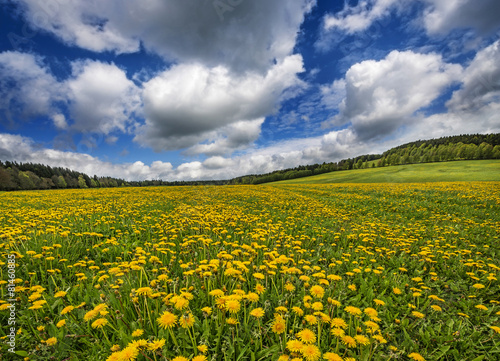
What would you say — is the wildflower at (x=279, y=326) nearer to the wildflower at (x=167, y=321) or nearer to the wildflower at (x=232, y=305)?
the wildflower at (x=232, y=305)

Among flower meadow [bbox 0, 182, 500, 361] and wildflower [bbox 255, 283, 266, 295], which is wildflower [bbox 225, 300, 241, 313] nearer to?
flower meadow [bbox 0, 182, 500, 361]

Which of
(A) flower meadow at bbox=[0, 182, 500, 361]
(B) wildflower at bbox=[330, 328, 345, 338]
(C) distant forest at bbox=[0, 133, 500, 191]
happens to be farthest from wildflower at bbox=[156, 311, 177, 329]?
(C) distant forest at bbox=[0, 133, 500, 191]

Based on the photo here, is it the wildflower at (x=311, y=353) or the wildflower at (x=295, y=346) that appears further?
the wildflower at (x=295, y=346)

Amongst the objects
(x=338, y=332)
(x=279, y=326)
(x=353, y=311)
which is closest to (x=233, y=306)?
(x=279, y=326)

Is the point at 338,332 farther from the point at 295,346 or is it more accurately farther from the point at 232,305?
the point at 232,305

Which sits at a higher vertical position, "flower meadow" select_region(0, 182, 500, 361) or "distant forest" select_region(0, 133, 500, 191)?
"distant forest" select_region(0, 133, 500, 191)

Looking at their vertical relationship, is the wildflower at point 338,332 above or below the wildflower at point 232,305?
below

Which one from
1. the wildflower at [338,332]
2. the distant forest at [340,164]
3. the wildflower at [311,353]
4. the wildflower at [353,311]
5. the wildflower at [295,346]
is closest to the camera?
the wildflower at [311,353]

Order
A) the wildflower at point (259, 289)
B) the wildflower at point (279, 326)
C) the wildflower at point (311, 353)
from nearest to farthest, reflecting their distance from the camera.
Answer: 1. the wildflower at point (311, 353)
2. the wildflower at point (279, 326)
3. the wildflower at point (259, 289)

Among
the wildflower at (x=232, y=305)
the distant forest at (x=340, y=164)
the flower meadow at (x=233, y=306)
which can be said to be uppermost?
the distant forest at (x=340, y=164)

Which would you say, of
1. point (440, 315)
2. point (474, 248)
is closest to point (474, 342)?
point (440, 315)

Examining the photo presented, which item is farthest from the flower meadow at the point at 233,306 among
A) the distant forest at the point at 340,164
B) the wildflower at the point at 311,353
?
the distant forest at the point at 340,164

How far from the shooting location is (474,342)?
302cm

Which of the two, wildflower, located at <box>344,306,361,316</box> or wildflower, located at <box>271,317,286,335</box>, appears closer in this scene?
wildflower, located at <box>271,317,286,335</box>
